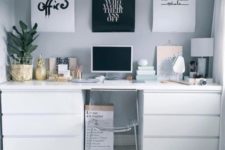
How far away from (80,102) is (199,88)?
1.16 m

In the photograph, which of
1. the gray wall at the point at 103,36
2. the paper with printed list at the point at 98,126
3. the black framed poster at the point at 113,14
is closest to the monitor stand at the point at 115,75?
the gray wall at the point at 103,36

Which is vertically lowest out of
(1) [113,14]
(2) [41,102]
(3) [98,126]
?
(3) [98,126]

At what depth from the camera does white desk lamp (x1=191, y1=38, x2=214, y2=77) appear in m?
2.89

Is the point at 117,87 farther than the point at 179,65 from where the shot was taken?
No

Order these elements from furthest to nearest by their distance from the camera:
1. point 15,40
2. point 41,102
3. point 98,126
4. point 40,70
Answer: point 40,70 → point 15,40 → point 98,126 → point 41,102

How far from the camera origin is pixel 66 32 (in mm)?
3172

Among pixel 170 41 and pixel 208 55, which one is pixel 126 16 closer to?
pixel 170 41

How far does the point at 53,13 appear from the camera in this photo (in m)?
3.14

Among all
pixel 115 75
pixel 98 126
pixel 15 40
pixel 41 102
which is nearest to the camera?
pixel 41 102

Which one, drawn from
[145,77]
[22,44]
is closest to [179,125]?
[145,77]

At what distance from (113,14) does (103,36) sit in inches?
11.0

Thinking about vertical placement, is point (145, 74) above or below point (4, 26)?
below

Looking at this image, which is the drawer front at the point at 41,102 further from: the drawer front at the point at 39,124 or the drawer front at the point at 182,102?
the drawer front at the point at 182,102

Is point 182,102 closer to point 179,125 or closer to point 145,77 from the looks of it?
point 179,125
